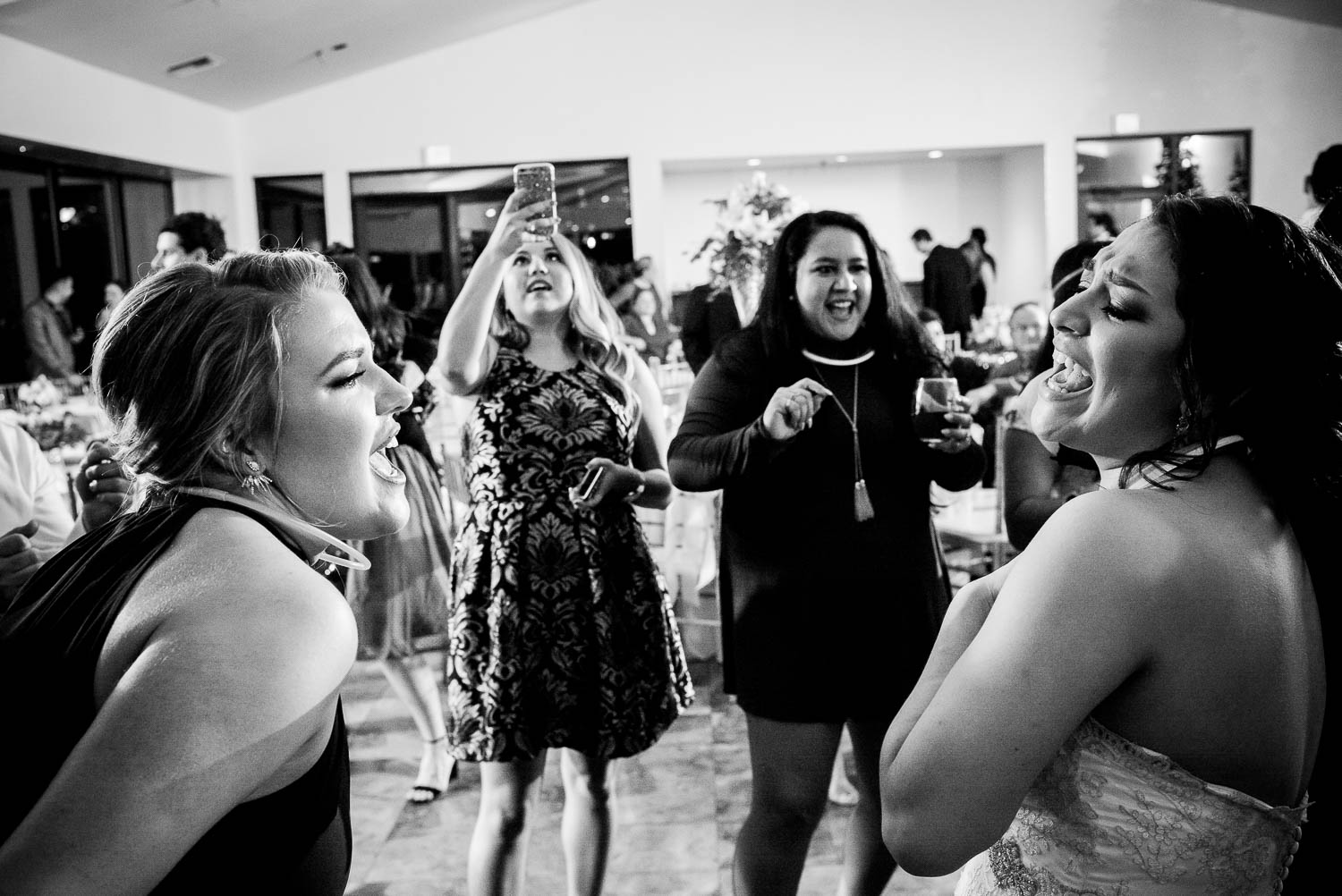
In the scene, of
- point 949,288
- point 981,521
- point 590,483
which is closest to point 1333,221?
point 590,483

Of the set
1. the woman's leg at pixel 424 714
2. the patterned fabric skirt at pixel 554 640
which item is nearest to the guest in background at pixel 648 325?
the woman's leg at pixel 424 714

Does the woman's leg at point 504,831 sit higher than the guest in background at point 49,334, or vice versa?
the guest in background at point 49,334

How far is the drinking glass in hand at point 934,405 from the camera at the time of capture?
2.01 m

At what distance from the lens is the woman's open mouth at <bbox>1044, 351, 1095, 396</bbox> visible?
1.12 m

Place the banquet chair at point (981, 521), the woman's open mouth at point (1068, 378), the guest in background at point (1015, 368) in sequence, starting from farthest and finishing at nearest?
the guest in background at point (1015, 368), the banquet chair at point (981, 521), the woman's open mouth at point (1068, 378)

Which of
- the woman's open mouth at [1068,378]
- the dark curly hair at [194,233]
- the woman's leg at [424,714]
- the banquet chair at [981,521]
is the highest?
the dark curly hair at [194,233]

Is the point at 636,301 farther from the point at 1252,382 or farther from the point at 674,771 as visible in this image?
the point at 1252,382

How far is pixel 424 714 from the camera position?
341cm

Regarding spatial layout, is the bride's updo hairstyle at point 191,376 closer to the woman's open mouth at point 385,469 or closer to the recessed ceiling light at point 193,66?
the woman's open mouth at point 385,469

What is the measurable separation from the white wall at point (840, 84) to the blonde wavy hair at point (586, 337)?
384 inches

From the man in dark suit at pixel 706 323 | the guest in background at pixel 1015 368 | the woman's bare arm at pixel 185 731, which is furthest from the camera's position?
the man in dark suit at pixel 706 323

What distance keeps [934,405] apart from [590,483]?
2.25ft

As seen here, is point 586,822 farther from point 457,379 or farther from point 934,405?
point 934,405

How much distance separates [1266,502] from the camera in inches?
40.5
